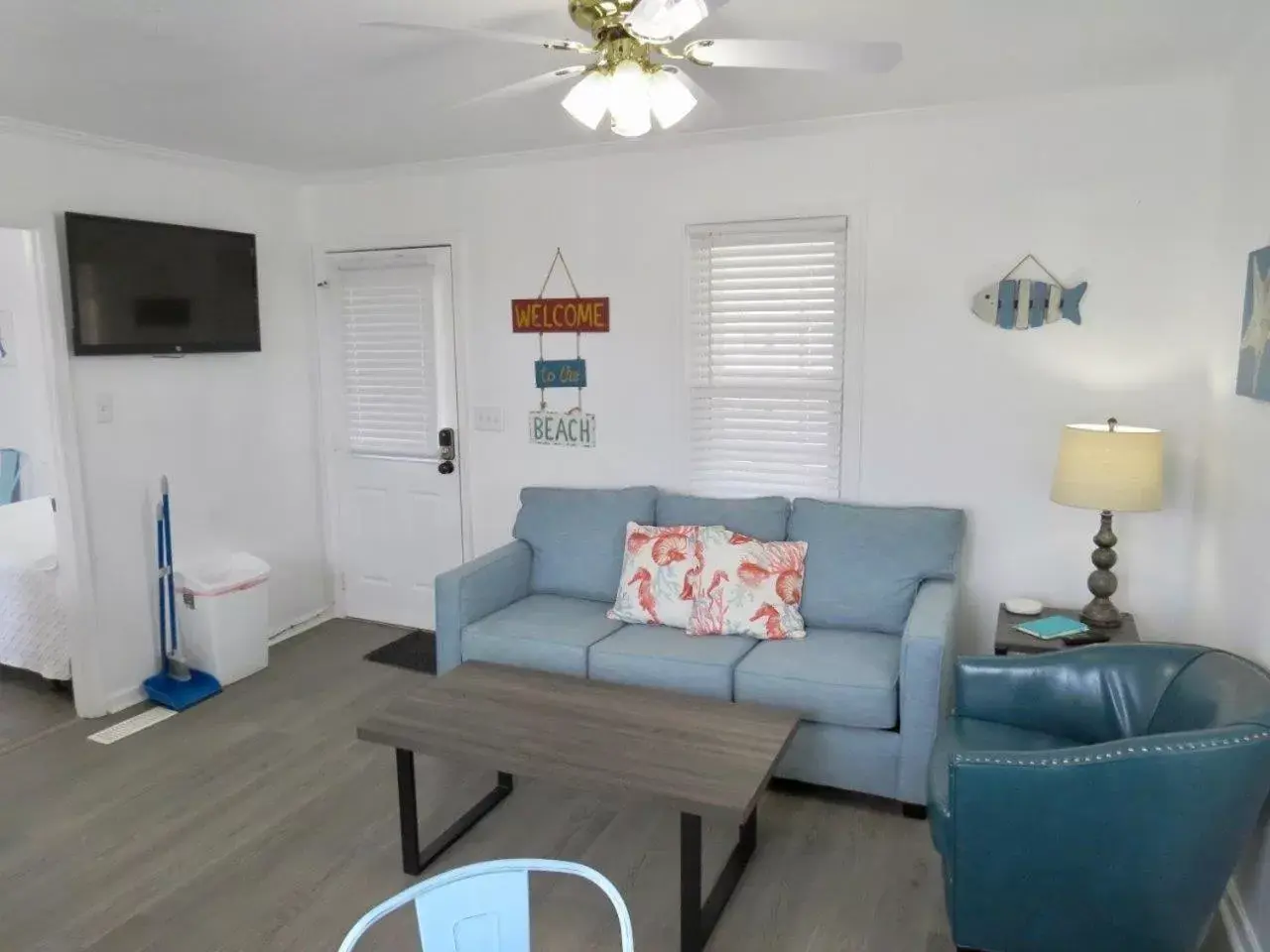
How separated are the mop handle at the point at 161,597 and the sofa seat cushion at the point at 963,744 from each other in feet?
10.8

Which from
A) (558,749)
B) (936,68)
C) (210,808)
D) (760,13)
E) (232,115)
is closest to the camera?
(760,13)

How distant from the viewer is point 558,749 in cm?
242

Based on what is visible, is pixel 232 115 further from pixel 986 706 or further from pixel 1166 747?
pixel 1166 747

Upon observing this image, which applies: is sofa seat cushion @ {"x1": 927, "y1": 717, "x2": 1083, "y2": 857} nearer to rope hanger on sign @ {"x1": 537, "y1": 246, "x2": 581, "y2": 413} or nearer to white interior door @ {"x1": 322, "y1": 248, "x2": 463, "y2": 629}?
rope hanger on sign @ {"x1": 537, "y1": 246, "x2": 581, "y2": 413}

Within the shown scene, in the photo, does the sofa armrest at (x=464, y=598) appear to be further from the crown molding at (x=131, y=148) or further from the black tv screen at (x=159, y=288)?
the crown molding at (x=131, y=148)

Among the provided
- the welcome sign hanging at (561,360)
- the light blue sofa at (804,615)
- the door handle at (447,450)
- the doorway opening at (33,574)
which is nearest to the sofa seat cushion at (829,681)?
the light blue sofa at (804,615)

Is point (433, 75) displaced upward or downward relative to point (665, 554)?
upward

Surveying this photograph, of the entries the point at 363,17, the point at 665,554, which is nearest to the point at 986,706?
the point at 665,554

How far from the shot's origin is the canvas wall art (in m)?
2.32

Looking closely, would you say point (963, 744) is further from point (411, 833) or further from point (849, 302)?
point (849, 302)

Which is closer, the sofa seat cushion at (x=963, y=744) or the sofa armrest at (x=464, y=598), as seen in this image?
the sofa seat cushion at (x=963, y=744)

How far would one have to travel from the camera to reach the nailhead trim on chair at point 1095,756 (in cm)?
184

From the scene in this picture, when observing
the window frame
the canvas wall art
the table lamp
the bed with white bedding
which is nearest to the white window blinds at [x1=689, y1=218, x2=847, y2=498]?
the window frame

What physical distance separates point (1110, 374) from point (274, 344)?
3798mm
